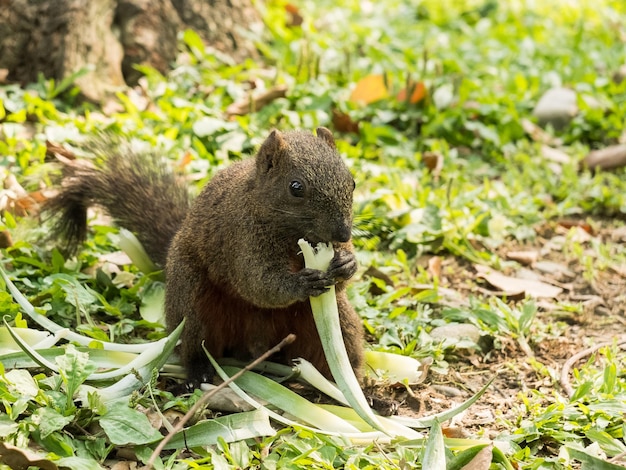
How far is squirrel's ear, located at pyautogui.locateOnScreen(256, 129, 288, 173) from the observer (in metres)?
3.25

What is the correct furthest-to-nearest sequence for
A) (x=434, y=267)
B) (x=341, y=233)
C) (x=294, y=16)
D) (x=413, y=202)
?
1. (x=294, y=16)
2. (x=413, y=202)
3. (x=434, y=267)
4. (x=341, y=233)

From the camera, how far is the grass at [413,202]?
2924 millimetres

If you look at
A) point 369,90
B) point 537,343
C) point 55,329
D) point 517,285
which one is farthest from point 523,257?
point 55,329

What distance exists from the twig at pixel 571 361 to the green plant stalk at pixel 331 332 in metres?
0.83

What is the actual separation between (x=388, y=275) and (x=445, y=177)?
1.26m

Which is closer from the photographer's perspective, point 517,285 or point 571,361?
point 571,361

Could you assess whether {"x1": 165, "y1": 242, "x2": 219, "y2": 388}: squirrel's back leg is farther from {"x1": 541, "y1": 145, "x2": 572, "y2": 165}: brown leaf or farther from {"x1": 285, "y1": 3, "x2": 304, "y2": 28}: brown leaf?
{"x1": 285, "y1": 3, "x2": 304, "y2": 28}: brown leaf

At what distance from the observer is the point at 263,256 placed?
3223 mm

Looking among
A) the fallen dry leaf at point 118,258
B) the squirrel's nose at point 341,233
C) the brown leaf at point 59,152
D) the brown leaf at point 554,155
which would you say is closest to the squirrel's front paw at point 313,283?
the squirrel's nose at point 341,233

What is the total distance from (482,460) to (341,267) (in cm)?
82

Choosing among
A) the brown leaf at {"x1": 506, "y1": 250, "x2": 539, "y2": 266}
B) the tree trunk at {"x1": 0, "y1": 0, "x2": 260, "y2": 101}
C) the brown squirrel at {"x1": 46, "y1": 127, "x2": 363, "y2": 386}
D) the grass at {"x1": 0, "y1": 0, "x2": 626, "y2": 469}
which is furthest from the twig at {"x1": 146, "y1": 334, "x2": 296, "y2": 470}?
the tree trunk at {"x1": 0, "y1": 0, "x2": 260, "y2": 101}

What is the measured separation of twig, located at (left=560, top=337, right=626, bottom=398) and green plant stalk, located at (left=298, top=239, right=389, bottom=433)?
2.71 ft

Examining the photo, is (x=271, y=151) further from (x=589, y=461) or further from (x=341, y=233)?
(x=589, y=461)

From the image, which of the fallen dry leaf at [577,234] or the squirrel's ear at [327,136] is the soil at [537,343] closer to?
the fallen dry leaf at [577,234]
